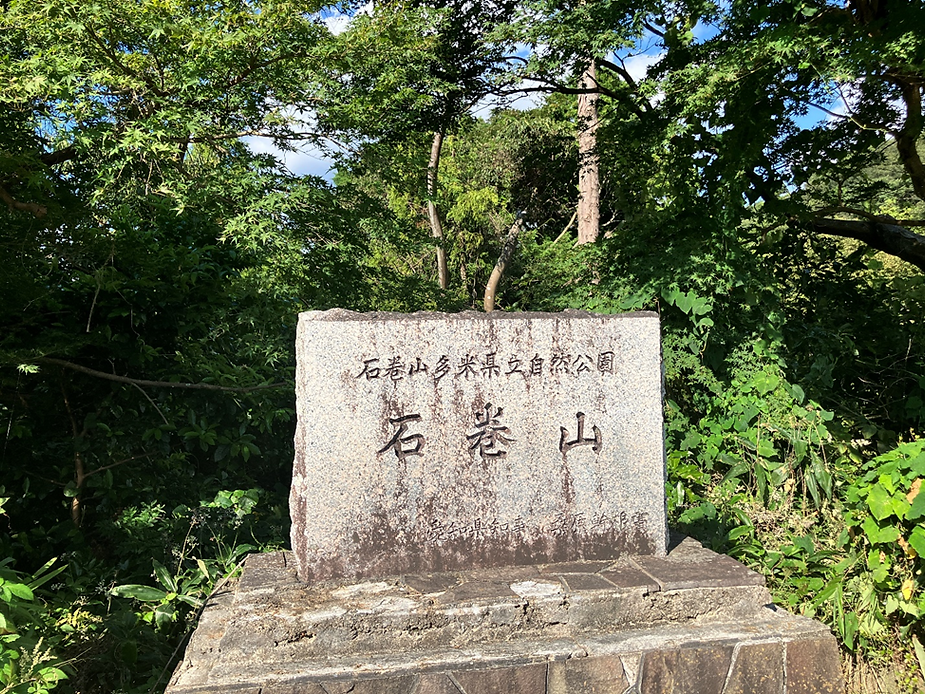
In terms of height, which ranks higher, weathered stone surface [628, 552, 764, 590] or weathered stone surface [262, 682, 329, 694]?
weathered stone surface [628, 552, 764, 590]

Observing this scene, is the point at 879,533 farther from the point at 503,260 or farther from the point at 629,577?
A: the point at 503,260

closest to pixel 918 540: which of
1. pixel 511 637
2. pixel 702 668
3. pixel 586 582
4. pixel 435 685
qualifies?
pixel 702 668

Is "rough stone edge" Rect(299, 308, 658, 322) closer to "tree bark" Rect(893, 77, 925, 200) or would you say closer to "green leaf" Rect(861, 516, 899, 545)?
"green leaf" Rect(861, 516, 899, 545)

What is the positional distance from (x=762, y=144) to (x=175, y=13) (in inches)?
180

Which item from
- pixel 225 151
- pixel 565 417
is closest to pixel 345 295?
pixel 225 151

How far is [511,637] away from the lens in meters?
2.59

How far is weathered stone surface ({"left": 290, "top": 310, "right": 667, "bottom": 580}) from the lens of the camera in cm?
276

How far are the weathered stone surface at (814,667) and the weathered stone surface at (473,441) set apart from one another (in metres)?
0.66

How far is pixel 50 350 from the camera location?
3.36 meters

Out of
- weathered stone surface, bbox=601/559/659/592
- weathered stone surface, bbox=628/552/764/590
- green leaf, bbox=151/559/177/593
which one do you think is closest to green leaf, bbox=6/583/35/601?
green leaf, bbox=151/559/177/593

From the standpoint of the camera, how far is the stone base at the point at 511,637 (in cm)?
240

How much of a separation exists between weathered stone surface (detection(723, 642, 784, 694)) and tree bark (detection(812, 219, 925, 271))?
14.5 feet

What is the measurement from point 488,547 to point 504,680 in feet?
1.92

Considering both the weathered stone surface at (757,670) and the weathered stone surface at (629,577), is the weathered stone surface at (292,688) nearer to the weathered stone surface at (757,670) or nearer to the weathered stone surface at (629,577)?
the weathered stone surface at (629,577)
